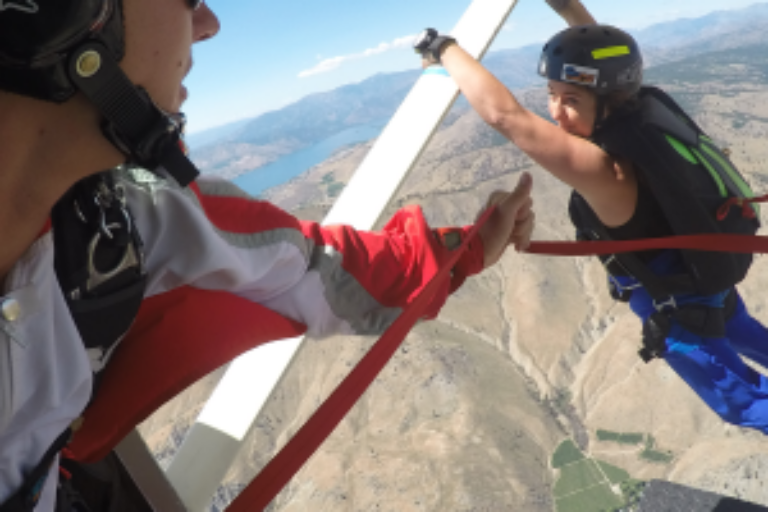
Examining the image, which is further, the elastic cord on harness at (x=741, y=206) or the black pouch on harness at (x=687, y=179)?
the elastic cord on harness at (x=741, y=206)

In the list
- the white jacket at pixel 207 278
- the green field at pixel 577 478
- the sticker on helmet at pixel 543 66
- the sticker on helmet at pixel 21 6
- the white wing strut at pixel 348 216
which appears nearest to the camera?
the sticker on helmet at pixel 21 6

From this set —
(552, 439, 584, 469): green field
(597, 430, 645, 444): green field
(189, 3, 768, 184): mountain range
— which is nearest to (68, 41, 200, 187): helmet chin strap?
(552, 439, 584, 469): green field

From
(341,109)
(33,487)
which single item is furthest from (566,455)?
(341,109)

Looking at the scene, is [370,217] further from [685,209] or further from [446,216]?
[446,216]

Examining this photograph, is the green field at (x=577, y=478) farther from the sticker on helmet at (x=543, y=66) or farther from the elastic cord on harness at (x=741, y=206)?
the sticker on helmet at (x=543, y=66)

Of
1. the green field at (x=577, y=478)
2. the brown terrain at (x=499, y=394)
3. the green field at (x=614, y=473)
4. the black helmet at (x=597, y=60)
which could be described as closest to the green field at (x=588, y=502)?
the green field at (x=577, y=478)

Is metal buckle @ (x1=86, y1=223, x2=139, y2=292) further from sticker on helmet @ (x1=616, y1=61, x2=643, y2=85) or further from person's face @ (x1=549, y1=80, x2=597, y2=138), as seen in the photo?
sticker on helmet @ (x1=616, y1=61, x2=643, y2=85)

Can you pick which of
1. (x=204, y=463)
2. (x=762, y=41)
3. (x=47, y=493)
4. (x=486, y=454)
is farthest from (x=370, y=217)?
(x=762, y=41)
